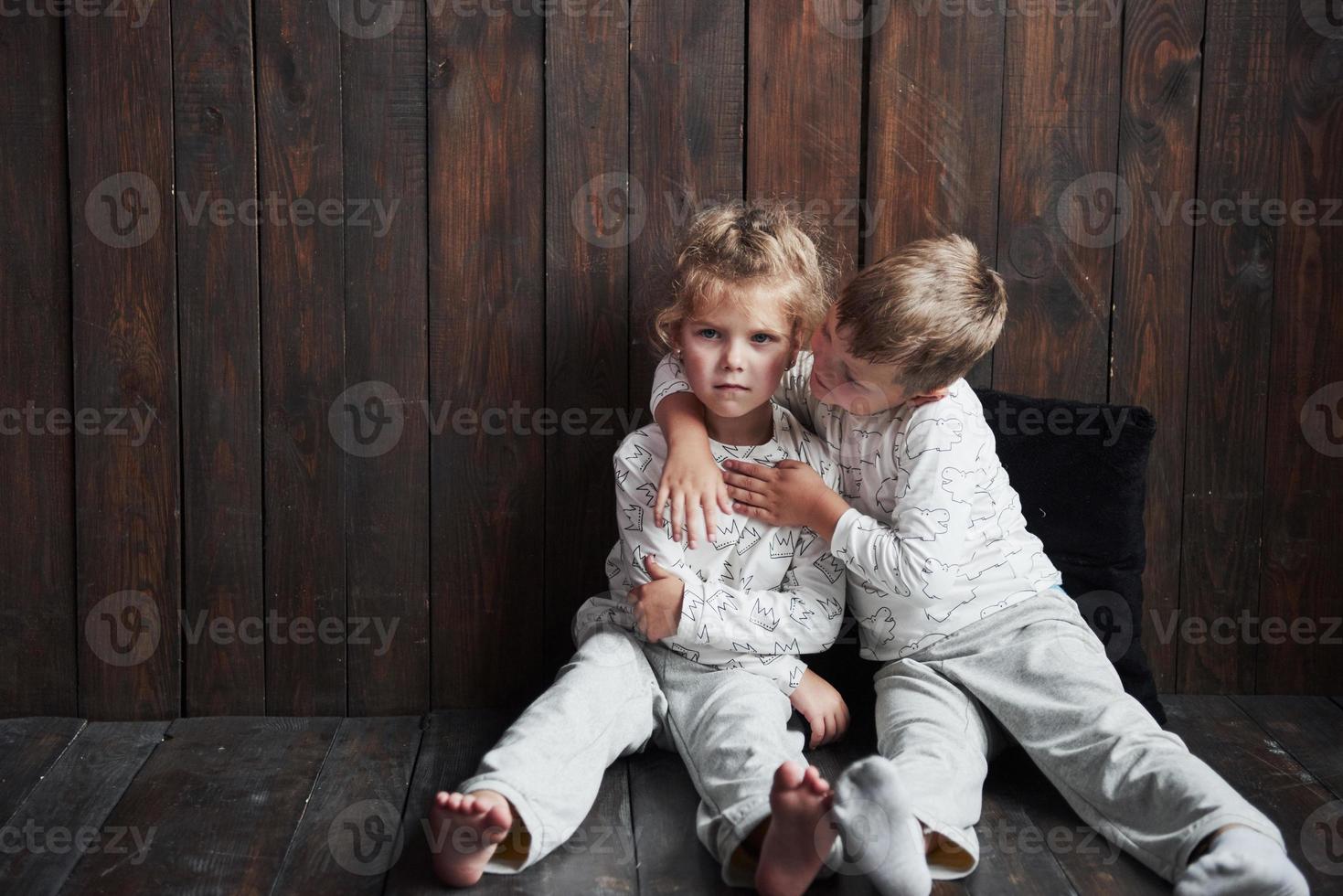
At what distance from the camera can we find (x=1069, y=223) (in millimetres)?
1972

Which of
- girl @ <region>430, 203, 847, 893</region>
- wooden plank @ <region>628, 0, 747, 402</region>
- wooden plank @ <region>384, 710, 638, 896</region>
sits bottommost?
wooden plank @ <region>384, 710, 638, 896</region>

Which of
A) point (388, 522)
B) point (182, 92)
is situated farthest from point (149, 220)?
point (388, 522)

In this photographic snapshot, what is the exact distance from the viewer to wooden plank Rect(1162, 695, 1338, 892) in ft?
5.02

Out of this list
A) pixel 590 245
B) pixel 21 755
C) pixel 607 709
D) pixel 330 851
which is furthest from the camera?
pixel 590 245

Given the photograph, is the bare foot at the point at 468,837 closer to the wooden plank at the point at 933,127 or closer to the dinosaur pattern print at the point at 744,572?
the dinosaur pattern print at the point at 744,572

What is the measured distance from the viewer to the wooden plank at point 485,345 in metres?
1.88

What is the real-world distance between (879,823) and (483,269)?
1.08m

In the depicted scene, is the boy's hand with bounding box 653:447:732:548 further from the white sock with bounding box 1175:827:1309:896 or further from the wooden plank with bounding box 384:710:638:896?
the white sock with bounding box 1175:827:1309:896

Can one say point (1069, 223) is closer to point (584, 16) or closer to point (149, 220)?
point (584, 16)

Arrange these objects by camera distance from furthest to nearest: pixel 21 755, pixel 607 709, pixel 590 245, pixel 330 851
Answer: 1. pixel 590 245
2. pixel 21 755
3. pixel 607 709
4. pixel 330 851

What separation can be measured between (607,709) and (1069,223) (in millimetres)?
1101

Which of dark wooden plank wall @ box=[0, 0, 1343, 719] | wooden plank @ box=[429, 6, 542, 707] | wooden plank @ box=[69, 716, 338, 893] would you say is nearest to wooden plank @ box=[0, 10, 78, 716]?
dark wooden plank wall @ box=[0, 0, 1343, 719]

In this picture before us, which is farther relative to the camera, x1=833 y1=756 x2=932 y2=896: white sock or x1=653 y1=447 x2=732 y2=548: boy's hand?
x1=653 y1=447 x2=732 y2=548: boy's hand

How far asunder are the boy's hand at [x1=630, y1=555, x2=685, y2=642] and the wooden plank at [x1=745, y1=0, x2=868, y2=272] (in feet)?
2.00
